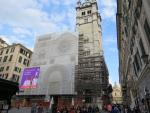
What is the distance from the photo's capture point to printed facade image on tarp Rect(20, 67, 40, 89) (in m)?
46.9

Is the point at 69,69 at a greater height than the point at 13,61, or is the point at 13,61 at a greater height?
the point at 13,61

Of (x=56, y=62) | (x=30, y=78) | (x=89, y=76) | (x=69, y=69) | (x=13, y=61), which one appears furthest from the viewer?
(x=13, y=61)

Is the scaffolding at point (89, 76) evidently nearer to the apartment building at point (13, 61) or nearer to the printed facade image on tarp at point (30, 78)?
the printed facade image on tarp at point (30, 78)

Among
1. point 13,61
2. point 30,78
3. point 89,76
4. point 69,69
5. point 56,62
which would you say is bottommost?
point 30,78

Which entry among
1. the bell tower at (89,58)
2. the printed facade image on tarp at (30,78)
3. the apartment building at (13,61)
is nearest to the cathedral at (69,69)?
the bell tower at (89,58)

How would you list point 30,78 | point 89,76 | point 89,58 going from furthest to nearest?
point 89,58
point 30,78
point 89,76

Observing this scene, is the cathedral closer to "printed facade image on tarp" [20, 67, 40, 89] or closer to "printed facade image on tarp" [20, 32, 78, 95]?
"printed facade image on tarp" [20, 32, 78, 95]

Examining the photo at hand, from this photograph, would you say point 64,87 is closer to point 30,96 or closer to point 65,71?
point 65,71

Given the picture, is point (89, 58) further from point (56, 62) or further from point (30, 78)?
point (30, 78)

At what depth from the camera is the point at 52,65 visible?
157ft

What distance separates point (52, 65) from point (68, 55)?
5218 mm

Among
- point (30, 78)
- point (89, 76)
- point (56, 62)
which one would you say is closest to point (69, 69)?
point (56, 62)

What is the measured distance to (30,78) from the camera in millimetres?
47906

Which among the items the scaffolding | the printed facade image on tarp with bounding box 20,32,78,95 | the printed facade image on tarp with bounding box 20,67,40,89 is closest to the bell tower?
the scaffolding
